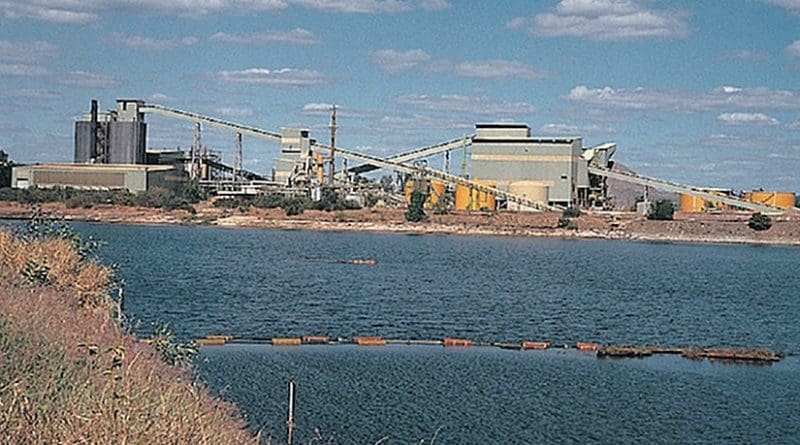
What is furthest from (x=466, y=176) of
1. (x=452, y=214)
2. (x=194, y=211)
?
(x=194, y=211)

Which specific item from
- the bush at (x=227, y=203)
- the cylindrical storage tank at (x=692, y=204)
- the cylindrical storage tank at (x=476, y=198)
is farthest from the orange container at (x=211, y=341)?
the cylindrical storage tank at (x=692, y=204)

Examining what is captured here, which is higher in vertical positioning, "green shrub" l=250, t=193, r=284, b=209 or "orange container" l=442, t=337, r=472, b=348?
"green shrub" l=250, t=193, r=284, b=209

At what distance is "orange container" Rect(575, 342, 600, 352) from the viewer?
24.8m

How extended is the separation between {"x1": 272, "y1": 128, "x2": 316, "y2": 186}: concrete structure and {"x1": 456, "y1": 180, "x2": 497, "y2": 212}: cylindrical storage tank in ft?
38.9

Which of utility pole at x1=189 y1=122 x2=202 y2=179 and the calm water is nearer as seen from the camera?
the calm water

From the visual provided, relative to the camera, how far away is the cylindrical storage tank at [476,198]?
8262 cm

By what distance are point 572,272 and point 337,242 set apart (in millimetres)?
21218

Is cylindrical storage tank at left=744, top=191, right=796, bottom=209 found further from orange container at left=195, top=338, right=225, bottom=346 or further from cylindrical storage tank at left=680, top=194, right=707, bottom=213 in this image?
orange container at left=195, top=338, right=225, bottom=346

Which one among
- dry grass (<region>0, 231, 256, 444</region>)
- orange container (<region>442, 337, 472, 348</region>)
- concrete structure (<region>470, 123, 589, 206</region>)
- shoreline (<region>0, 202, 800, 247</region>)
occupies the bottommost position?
orange container (<region>442, 337, 472, 348</region>)

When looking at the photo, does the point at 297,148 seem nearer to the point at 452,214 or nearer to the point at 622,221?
the point at 452,214

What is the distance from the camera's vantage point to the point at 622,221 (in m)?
82.0

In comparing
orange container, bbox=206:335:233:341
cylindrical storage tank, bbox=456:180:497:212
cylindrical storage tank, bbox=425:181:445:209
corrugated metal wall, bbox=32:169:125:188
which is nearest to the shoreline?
cylindrical storage tank, bbox=456:180:497:212

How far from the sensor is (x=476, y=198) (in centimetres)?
8312

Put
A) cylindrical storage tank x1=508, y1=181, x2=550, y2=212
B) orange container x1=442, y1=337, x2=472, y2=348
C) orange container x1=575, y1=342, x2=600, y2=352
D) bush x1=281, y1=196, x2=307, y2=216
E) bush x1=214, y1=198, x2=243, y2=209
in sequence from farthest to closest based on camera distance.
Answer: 1. bush x1=214, y1=198, x2=243, y2=209
2. cylindrical storage tank x1=508, y1=181, x2=550, y2=212
3. bush x1=281, y1=196, x2=307, y2=216
4. orange container x1=575, y1=342, x2=600, y2=352
5. orange container x1=442, y1=337, x2=472, y2=348
